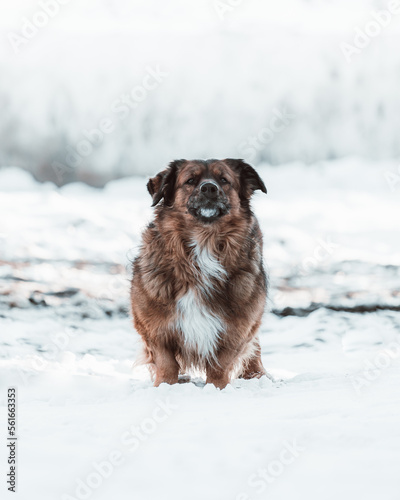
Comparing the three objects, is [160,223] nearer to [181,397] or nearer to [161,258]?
[161,258]

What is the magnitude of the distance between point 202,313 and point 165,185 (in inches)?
54.9

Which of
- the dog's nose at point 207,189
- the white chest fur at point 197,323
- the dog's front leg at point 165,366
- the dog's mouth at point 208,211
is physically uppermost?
the dog's nose at point 207,189

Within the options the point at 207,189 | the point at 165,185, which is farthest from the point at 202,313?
the point at 165,185

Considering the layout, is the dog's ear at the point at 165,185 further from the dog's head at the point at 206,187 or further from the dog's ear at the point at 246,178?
the dog's ear at the point at 246,178

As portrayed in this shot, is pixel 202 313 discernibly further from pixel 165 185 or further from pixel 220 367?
pixel 165 185

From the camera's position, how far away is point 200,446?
2.98m

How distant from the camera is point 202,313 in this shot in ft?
17.9

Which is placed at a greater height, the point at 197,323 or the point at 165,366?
the point at 197,323

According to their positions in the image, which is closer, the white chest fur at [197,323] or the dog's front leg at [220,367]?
the white chest fur at [197,323]

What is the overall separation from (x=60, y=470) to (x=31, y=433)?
718 millimetres

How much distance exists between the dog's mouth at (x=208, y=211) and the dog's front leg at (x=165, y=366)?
135cm

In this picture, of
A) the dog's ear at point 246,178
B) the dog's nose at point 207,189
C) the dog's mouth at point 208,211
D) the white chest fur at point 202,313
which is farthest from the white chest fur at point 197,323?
the dog's ear at point 246,178

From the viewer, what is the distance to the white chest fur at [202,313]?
215 inches

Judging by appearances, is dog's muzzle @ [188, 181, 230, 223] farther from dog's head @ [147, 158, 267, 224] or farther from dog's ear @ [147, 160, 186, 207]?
dog's ear @ [147, 160, 186, 207]
